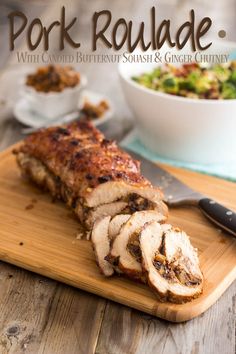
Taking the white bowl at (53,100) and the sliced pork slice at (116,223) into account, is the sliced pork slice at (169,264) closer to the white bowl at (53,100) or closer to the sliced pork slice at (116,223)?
the sliced pork slice at (116,223)

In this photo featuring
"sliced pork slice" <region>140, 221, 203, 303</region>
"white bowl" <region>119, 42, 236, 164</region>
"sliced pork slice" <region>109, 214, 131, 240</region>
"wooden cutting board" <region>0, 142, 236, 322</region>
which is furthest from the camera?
"white bowl" <region>119, 42, 236, 164</region>

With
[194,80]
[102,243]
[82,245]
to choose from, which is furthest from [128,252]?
[194,80]

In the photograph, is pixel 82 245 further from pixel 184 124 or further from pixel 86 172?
pixel 184 124

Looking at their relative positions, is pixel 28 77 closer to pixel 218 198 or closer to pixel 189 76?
pixel 189 76

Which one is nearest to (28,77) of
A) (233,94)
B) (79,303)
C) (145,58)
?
(145,58)

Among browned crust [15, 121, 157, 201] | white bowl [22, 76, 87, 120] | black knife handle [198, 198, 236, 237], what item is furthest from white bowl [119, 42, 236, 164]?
black knife handle [198, 198, 236, 237]

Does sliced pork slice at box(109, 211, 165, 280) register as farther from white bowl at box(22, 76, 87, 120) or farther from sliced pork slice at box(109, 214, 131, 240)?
white bowl at box(22, 76, 87, 120)
